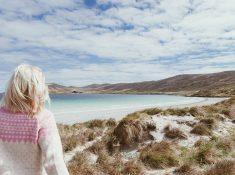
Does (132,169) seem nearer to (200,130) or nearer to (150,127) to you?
(150,127)

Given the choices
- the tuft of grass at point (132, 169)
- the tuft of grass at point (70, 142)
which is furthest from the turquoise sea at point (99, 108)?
the tuft of grass at point (70, 142)

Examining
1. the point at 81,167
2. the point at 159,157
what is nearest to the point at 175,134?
the point at 159,157

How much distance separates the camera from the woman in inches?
95.2

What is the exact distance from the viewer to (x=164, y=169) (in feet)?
27.1

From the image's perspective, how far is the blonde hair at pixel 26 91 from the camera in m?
2.43

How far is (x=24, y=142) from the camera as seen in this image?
8.03 feet

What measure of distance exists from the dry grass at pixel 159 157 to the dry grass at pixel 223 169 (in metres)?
1.05

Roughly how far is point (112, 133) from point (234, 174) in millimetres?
3944

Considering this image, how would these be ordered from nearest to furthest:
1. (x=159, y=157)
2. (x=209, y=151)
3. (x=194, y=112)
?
(x=159, y=157) → (x=209, y=151) → (x=194, y=112)

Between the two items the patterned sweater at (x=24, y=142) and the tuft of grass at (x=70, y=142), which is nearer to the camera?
the patterned sweater at (x=24, y=142)

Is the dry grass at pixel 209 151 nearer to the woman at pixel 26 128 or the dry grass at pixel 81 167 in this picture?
the dry grass at pixel 81 167

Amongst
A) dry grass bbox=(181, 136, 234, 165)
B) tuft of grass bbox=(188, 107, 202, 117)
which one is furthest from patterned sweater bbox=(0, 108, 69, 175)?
tuft of grass bbox=(188, 107, 202, 117)

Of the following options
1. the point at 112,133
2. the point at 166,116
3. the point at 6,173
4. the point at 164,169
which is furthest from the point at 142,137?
the point at 6,173

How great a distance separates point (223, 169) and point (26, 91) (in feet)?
19.5
